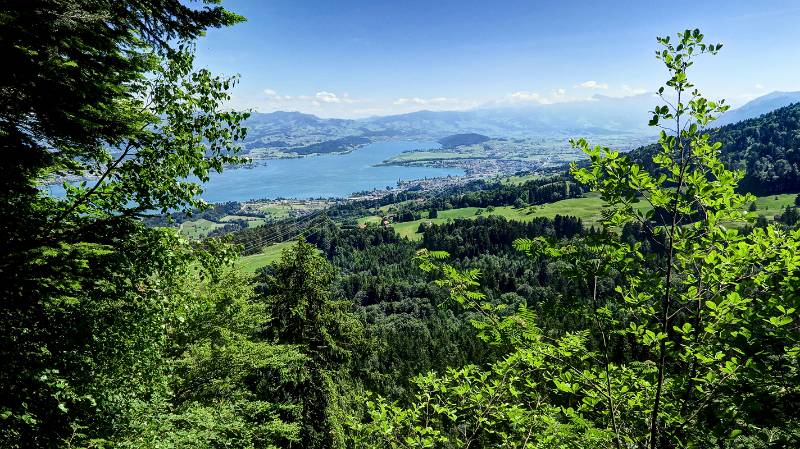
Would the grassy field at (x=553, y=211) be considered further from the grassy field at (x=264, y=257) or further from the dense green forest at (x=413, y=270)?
the dense green forest at (x=413, y=270)

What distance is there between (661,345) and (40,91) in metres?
8.55

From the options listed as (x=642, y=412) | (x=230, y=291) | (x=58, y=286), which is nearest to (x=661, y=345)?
(x=642, y=412)

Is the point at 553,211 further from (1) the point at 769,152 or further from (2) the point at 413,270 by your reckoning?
(2) the point at 413,270

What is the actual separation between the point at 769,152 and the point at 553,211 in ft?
323

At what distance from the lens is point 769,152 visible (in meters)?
166

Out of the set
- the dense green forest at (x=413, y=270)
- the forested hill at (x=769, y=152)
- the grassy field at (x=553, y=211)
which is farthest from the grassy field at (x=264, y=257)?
the forested hill at (x=769, y=152)

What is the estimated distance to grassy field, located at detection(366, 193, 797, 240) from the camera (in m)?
128

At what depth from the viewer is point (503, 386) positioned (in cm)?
569

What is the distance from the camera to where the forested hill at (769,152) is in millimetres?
144625

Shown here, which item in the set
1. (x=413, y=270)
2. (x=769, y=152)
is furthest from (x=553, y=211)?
(x=413, y=270)

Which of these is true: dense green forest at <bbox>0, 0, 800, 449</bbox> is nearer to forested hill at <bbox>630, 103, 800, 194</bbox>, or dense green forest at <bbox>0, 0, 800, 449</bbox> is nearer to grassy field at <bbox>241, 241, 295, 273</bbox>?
grassy field at <bbox>241, 241, 295, 273</bbox>

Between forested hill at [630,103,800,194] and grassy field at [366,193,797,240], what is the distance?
10.4 meters

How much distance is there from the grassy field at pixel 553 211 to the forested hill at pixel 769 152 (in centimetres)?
1041

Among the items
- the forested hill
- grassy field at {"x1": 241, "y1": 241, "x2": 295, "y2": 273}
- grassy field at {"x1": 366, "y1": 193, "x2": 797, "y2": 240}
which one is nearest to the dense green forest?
grassy field at {"x1": 241, "y1": 241, "x2": 295, "y2": 273}
